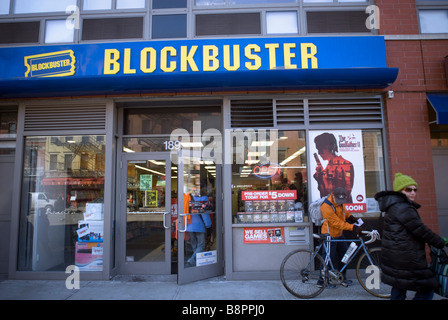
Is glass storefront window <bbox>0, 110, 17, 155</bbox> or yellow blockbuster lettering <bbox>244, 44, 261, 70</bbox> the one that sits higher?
yellow blockbuster lettering <bbox>244, 44, 261, 70</bbox>

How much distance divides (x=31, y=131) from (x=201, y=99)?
3433mm

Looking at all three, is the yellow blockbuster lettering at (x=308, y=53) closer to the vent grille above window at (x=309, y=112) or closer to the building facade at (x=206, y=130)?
the building facade at (x=206, y=130)

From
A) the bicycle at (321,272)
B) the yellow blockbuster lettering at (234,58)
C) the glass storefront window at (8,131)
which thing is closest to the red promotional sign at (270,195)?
the bicycle at (321,272)

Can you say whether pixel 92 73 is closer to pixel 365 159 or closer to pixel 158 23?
pixel 158 23

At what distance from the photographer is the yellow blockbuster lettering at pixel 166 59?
5883 mm

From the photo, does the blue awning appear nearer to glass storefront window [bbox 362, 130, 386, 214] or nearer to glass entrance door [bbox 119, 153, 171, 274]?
glass storefront window [bbox 362, 130, 386, 214]

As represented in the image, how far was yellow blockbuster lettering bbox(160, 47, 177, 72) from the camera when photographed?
5.88 meters

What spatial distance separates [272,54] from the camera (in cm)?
589

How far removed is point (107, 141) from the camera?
602 cm

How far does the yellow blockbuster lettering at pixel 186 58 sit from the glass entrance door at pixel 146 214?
1.78m

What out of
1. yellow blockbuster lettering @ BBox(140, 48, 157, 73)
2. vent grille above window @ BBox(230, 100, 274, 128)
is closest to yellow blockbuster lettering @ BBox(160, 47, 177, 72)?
yellow blockbuster lettering @ BBox(140, 48, 157, 73)

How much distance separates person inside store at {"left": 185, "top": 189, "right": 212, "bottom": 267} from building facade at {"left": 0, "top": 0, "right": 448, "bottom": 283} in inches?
0.9

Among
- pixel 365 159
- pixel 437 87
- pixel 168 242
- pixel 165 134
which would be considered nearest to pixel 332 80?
pixel 365 159

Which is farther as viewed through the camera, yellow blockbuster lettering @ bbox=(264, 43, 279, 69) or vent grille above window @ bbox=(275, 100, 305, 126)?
vent grille above window @ bbox=(275, 100, 305, 126)
